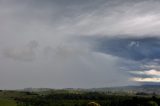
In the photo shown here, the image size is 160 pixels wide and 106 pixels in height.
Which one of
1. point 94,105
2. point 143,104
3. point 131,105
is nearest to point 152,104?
point 143,104

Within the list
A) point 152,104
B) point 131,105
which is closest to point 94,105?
point 152,104

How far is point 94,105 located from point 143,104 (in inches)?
3015

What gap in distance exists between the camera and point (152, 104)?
167 meters

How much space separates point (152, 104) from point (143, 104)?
24.5ft

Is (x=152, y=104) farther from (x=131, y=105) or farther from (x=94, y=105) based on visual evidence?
(x=94, y=105)

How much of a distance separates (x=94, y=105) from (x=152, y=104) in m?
72.5

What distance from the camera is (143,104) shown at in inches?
6826

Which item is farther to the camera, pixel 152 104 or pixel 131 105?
pixel 131 105

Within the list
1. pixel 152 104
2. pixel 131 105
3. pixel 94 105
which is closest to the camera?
pixel 94 105

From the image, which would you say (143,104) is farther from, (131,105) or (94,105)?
(94,105)

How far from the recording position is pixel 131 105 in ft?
652

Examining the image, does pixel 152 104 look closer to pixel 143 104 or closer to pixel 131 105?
pixel 143 104

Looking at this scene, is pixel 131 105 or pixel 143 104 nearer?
pixel 143 104

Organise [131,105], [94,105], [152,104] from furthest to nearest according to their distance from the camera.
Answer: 1. [131,105]
2. [152,104]
3. [94,105]
